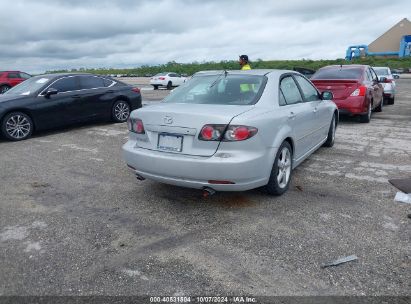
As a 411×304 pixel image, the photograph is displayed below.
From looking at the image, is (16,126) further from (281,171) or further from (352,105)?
(352,105)

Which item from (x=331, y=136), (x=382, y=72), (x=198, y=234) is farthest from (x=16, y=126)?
(x=382, y=72)

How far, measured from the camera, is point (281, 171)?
4.42 meters

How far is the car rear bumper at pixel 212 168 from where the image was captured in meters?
3.60

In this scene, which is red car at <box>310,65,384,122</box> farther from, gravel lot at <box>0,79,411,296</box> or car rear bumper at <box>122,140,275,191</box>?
car rear bumper at <box>122,140,275,191</box>

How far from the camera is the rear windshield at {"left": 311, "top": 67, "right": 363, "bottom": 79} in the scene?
372 inches

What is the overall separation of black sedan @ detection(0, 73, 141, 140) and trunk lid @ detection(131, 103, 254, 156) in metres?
5.24

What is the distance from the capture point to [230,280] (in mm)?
2797

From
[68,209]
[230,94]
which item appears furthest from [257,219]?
[68,209]

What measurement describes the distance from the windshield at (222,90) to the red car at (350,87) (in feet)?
17.0

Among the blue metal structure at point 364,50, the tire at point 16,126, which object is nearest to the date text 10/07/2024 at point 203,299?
the tire at point 16,126

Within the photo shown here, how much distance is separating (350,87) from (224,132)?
653cm

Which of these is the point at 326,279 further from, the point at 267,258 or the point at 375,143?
the point at 375,143

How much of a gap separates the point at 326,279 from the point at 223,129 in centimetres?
165

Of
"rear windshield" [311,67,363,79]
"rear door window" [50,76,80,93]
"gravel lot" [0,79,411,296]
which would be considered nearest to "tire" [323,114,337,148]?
"gravel lot" [0,79,411,296]
